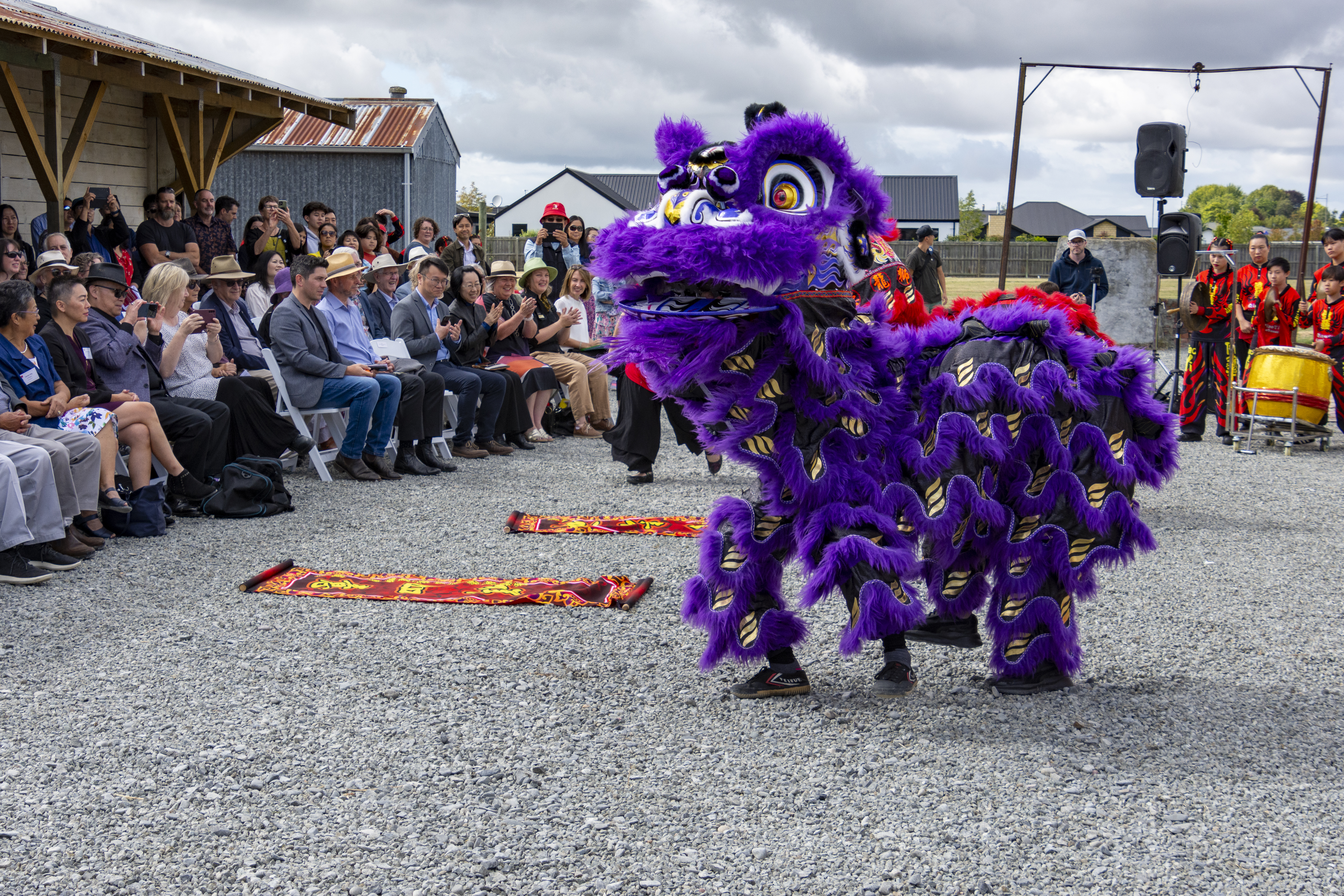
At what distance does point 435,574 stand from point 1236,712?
3384 mm

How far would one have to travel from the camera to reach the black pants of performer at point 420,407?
25.8 ft

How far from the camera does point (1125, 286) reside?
1827cm

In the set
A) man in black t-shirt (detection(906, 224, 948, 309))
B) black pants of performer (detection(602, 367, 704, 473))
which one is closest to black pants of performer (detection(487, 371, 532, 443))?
black pants of performer (detection(602, 367, 704, 473))

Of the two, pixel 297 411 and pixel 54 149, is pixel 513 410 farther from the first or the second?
pixel 54 149

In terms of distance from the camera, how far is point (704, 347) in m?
3.33

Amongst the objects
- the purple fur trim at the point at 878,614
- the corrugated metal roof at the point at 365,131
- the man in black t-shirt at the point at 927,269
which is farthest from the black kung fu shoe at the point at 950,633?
the corrugated metal roof at the point at 365,131

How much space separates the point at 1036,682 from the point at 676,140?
210cm

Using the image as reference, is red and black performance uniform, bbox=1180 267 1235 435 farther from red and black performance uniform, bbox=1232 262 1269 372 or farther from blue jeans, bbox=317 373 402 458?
blue jeans, bbox=317 373 402 458

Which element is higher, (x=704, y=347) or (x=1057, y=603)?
(x=704, y=347)

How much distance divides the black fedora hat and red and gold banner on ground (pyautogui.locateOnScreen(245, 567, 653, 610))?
84.1 inches

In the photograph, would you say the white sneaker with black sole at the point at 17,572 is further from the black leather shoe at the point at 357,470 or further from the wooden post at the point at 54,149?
the wooden post at the point at 54,149

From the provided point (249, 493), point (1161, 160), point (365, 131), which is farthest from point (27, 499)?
point (365, 131)

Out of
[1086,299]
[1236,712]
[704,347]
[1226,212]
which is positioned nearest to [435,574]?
[704,347]

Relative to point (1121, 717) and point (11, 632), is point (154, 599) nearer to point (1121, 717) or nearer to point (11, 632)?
point (11, 632)
